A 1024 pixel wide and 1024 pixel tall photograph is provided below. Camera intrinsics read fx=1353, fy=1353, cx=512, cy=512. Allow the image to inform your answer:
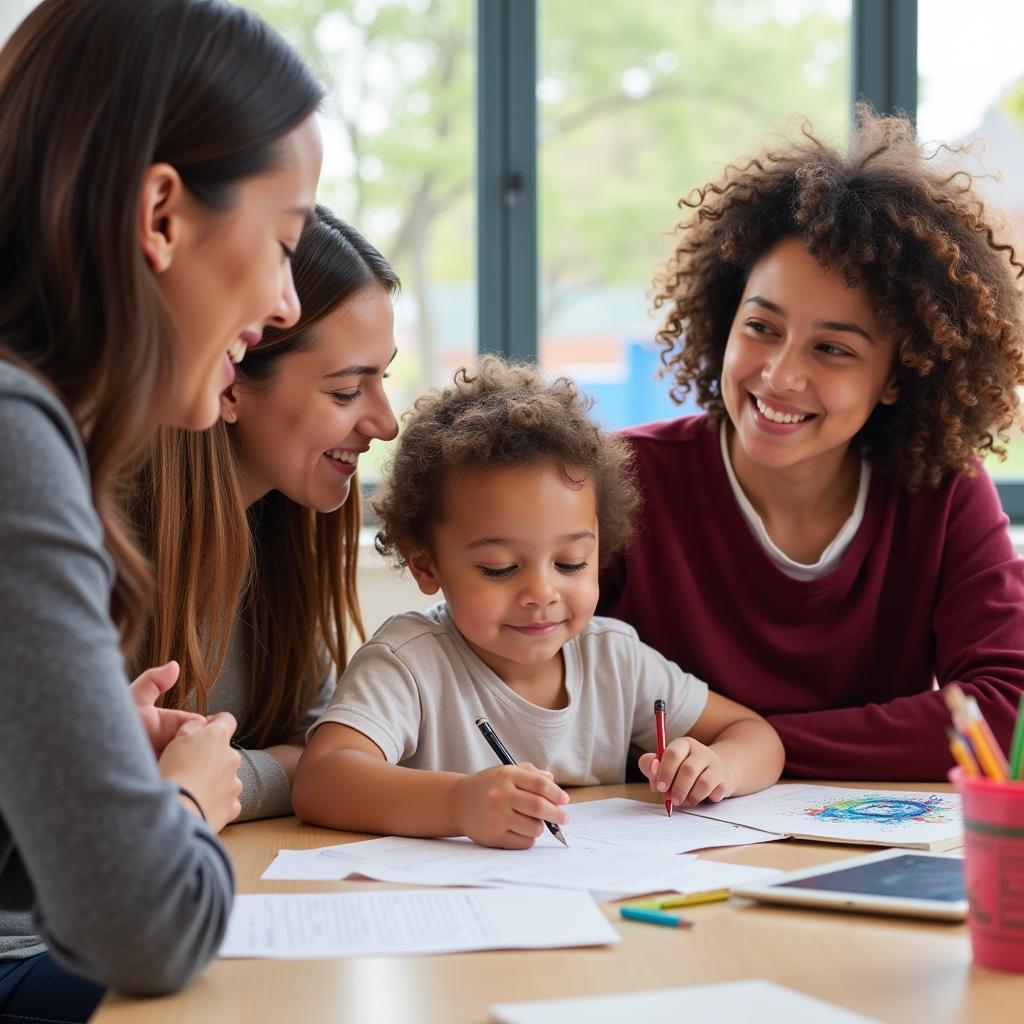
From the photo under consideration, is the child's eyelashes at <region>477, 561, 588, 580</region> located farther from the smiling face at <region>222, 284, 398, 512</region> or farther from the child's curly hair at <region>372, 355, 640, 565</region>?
the smiling face at <region>222, 284, 398, 512</region>

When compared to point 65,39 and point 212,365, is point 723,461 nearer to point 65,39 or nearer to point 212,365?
point 212,365

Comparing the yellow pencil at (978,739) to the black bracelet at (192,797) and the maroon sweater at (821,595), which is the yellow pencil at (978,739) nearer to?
the black bracelet at (192,797)

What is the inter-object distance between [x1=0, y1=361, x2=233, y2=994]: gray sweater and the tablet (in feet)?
1.43

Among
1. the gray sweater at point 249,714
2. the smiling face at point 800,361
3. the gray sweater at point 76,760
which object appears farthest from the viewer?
the smiling face at point 800,361

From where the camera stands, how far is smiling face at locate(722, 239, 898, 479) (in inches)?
67.6

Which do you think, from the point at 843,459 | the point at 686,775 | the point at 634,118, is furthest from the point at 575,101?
the point at 686,775

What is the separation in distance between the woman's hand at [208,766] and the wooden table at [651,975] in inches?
5.8

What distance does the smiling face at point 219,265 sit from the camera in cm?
97

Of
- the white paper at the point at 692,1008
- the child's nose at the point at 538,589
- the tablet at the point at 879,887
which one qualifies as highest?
the child's nose at the point at 538,589

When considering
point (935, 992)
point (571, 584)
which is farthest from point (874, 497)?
point (935, 992)

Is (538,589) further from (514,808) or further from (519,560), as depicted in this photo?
(514,808)

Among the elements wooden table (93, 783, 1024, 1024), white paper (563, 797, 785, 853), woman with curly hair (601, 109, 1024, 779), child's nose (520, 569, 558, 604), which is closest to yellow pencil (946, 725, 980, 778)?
wooden table (93, 783, 1024, 1024)

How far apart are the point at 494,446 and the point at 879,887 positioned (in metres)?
0.71

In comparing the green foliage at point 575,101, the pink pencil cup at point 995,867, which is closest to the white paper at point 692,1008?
the pink pencil cup at point 995,867
